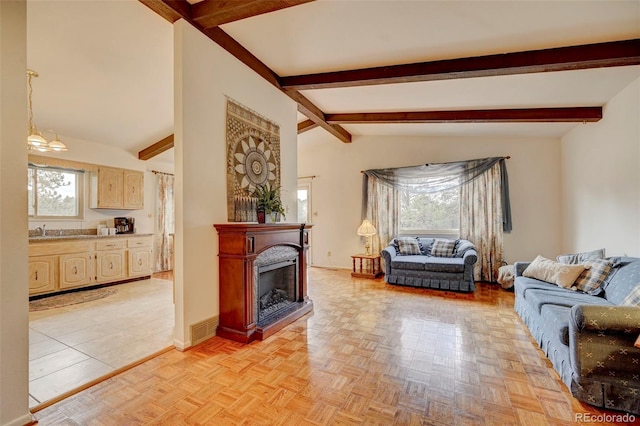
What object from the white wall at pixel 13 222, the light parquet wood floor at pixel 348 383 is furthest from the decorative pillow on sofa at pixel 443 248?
the white wall at pixel 13 222

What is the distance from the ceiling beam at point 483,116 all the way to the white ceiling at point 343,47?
118mm

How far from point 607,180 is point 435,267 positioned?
92.6 inches

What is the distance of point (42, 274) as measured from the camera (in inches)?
157

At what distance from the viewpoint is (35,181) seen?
173 inches

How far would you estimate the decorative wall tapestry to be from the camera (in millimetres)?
3010

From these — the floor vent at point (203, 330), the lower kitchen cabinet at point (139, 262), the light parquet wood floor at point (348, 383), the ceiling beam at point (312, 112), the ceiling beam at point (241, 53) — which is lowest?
the light parquet wood floor at point (348, 383)

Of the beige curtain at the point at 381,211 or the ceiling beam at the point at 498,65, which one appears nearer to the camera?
the ceiling beam at the point at 498,65

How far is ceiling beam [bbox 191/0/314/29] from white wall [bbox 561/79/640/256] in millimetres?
3631

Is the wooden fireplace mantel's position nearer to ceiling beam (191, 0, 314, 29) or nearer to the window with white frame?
ceiling beam (191, 0, 314, 29)

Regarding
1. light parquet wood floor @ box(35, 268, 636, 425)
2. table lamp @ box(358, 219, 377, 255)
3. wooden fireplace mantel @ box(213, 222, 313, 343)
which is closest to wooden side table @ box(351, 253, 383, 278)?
table lamp @ box(358, 219, 377, 255)

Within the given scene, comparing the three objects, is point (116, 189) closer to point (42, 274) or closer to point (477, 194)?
point (42, 274)

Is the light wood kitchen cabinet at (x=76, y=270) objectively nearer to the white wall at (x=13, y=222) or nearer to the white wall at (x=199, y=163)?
the white wall at (x=199, y=163)

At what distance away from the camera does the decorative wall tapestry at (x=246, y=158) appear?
3.01m

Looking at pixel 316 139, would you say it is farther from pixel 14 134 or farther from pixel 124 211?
pixel 14 134
